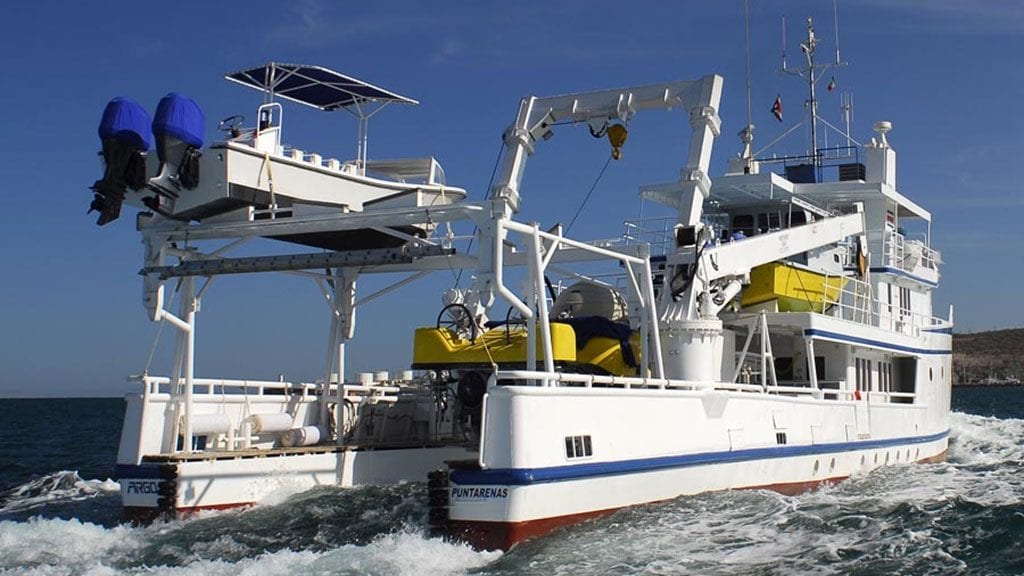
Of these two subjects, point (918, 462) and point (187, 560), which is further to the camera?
point (918, 462)

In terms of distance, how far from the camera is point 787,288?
2181 cm

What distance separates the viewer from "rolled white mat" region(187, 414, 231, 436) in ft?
56.2

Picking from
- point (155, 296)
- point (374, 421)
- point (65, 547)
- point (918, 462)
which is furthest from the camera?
point (918, 462)

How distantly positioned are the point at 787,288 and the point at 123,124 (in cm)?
1312

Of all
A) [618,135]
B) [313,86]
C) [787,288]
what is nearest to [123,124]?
[313,86]

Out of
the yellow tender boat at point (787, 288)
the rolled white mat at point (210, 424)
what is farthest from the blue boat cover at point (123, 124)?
the yellow tender boat at point (787, 288)

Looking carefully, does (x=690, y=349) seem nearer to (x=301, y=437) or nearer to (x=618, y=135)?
(x=618, y=135)

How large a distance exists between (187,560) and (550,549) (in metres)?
4.63

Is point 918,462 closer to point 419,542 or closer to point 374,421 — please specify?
point 374,421

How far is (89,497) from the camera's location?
67.3ft

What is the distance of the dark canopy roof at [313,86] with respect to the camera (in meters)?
18.5

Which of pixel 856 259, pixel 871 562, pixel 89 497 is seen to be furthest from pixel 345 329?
pixel 856 259

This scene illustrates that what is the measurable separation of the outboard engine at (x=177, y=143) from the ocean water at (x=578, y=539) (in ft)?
17.1

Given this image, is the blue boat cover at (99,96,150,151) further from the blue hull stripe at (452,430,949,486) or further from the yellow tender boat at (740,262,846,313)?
the yellow tender boat at (740,262,846,313)
